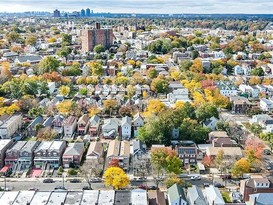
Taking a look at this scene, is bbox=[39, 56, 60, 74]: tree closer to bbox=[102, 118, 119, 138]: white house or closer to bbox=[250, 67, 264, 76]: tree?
bbox=[102, 118, 119, 138]: white house

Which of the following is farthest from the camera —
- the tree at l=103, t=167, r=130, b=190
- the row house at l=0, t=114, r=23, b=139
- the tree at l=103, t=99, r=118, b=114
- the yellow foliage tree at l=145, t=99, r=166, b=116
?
the tree at l=103, t=99, r=118, b=114

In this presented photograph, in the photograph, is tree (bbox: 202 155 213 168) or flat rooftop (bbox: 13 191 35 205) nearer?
flat rooftop (bbox: 13 191 35 205)

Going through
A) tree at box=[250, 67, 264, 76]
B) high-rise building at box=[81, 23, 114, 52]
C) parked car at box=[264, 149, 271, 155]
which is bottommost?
parked car at box=[264, 149, 271, 155]

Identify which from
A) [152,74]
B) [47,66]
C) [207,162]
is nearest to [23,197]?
[207,162]

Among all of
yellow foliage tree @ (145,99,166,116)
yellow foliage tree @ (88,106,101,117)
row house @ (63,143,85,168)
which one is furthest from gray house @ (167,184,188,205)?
yellow foliage tree @ (88,106,101,117)

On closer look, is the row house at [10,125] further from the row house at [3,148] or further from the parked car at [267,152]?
the parked car at [267,152]

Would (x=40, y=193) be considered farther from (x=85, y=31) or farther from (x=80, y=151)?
(x=85, y=31)
